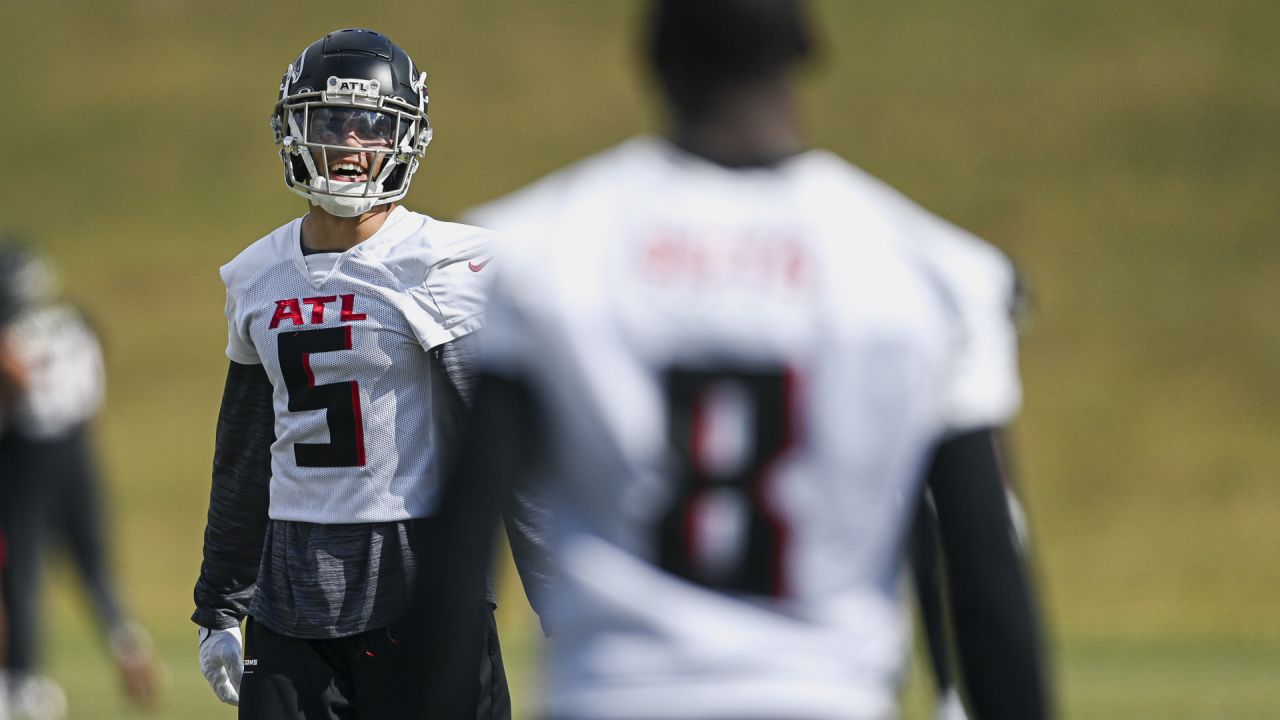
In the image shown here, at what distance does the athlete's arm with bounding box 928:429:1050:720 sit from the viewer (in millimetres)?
2014

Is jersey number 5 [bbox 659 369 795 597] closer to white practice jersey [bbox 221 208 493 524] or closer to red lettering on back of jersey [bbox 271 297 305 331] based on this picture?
white practice jersey [bbox 221 208 493 524]

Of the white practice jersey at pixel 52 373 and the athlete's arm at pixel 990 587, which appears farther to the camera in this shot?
the white practice jersey at pixel 52 373

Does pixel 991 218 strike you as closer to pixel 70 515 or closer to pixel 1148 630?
pixel 1148 630

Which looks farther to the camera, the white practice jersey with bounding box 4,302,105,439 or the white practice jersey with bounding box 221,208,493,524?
the white practice jersey with bounding box 4,302,105,439

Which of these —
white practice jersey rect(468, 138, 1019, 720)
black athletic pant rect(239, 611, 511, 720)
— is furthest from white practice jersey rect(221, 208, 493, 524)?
white practice jersey rect(468, 138, 1019, 720)

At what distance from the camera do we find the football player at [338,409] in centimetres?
366

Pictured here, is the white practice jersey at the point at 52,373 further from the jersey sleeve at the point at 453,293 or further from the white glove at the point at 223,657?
the jersey sleeve at the point at 453,293

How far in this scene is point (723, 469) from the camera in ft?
6.01

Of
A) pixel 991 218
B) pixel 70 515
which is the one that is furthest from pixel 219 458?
pixel 991 218

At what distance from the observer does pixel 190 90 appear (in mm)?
30219

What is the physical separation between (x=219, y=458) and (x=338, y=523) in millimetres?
386

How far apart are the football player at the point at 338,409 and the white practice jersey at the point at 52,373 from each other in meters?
6.52

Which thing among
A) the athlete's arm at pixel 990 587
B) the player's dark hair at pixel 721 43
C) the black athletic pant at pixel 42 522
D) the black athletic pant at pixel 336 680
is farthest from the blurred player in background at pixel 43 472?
the player's dark hair at pixel 721 43

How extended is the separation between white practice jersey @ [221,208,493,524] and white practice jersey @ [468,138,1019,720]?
1.83 meters
